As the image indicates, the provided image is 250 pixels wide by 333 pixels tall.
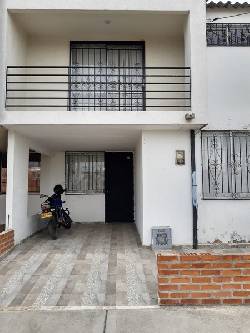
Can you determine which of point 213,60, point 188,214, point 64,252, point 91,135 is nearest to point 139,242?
point 188,214

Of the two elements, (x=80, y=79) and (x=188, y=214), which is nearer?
(x=188, y=214)

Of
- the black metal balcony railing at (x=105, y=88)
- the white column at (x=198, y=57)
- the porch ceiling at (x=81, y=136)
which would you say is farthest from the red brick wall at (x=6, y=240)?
the white column at (x=198, y=57)

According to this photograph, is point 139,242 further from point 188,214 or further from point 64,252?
point 64,252

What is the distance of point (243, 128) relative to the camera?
765 cm

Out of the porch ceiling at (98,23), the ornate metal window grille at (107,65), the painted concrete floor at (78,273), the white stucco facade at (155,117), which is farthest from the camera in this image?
the ornate metal window grille at (107,65)

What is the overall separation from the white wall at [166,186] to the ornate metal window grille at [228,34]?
2.78 meters

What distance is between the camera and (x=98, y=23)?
25.4ft

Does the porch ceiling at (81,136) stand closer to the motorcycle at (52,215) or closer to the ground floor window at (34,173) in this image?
the ground floor window at (34,173)

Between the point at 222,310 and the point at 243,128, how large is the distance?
521 centimetres

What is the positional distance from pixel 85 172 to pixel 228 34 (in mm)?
6244

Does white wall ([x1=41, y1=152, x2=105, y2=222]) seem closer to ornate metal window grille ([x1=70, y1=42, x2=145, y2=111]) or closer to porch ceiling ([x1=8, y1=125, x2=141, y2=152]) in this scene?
porch ceiling ([x1=8, y1=125, x2=141, y2=152])

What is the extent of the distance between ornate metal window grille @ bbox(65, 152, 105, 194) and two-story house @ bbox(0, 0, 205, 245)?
1.39 m

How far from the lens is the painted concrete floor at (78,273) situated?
4070 mm

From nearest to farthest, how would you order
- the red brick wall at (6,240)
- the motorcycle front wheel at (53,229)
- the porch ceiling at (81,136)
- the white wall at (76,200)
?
the red brick wall at (6,240) < the porch ceiling at (81,136) < the motorcycle front wheel at (53,229) < the white wall at (76,200)
